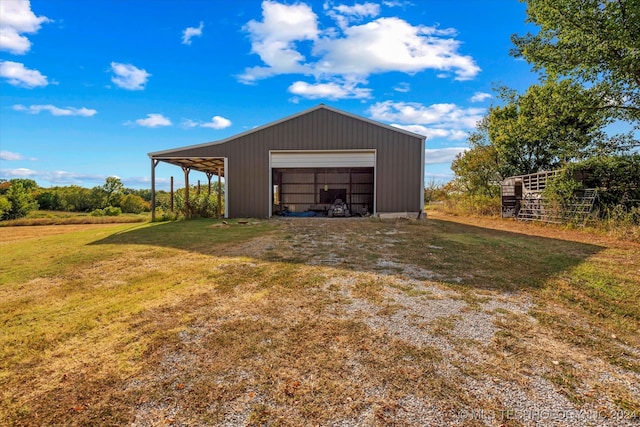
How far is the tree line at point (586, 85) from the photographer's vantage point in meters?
9.44

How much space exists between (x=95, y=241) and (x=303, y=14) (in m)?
8.36

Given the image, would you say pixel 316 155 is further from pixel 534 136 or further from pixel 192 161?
pixel 534 136

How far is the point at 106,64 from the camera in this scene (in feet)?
37.7

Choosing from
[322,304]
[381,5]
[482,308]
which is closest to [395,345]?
[322,304]

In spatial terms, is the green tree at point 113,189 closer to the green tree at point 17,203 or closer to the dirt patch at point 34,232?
the green tree at point 17,203

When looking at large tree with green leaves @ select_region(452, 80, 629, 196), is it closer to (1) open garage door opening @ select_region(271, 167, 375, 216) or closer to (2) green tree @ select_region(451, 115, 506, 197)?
(2) green tree @ select_region(451, 115, 506, 197)

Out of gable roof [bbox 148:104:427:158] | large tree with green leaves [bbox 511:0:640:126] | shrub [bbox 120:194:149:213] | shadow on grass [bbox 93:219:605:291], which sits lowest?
shadow on grass [bbox 93:219:605:291]

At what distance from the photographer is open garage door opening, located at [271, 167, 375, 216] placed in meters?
17.1

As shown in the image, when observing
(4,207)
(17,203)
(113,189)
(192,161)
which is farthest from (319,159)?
(113,189)

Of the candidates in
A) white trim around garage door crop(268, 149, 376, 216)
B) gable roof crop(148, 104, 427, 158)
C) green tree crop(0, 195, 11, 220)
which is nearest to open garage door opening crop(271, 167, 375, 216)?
white trim around garage door crop(268, 149, 376, 216)

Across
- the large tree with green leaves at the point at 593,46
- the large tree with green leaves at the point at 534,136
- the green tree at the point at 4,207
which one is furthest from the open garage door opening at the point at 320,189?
the green tree at the point at 4,207

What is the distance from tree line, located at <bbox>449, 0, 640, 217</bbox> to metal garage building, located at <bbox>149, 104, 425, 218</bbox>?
535cm

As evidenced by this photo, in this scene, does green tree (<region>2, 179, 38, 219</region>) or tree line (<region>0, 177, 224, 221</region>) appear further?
tree line (<region>0, 177, 224, 221</region>)

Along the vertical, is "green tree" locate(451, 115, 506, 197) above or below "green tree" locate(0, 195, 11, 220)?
above
